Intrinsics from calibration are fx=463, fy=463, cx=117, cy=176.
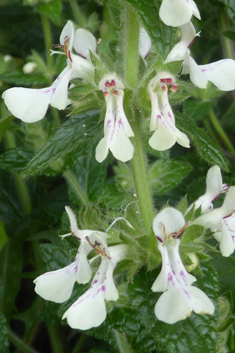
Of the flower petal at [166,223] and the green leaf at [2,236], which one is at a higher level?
the flower petal at [166,223]

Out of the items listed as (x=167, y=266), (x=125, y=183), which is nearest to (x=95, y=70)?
(x=167, y=266)

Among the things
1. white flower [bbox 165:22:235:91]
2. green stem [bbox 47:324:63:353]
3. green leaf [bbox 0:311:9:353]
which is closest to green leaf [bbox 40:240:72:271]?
green leaf [bbox 0:311:9:353]

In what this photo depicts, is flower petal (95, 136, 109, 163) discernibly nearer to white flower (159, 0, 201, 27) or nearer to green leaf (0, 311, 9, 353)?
white flower (159, 0, 201, 27)

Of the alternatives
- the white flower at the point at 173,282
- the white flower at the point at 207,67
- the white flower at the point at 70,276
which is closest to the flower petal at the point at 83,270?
the white flower at the point at 70,276

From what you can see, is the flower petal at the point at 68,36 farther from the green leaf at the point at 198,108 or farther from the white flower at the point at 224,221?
the green leaf at the point at 198,108

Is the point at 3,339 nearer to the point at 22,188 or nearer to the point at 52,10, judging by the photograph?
the point at 22,188
